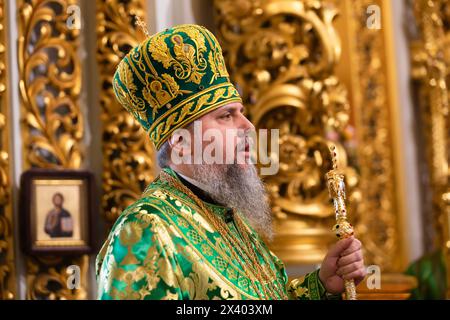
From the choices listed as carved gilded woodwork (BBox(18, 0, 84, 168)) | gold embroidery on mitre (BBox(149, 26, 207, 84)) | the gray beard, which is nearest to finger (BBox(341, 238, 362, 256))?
the gray beard

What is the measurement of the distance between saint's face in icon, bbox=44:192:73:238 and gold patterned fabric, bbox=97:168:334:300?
2.09ft

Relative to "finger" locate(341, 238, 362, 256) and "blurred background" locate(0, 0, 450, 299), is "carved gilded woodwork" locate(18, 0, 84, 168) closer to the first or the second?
"blurred background" locate(0, 0, 450, 299)

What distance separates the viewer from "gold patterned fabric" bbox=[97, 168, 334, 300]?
2391 millimetres

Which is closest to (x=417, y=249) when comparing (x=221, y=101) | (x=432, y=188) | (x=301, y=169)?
(x=432, y=188)

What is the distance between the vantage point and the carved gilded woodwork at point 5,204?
126 inches

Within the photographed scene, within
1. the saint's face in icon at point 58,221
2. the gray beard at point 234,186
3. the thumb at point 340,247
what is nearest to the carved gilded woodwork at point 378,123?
the saint's face in icon at point 58,221

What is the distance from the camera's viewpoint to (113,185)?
342 cm

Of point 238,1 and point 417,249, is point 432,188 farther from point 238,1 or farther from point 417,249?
point 238,1

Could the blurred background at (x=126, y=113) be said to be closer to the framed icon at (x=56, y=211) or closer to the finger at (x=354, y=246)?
the framed icon at (x=56, y=211)

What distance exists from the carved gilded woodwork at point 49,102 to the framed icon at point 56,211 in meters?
0.05

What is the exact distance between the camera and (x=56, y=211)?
10.8 ft

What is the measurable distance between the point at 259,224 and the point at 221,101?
0.41m

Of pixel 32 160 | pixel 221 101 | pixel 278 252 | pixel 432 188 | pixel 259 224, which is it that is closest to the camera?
pixel 221 101
